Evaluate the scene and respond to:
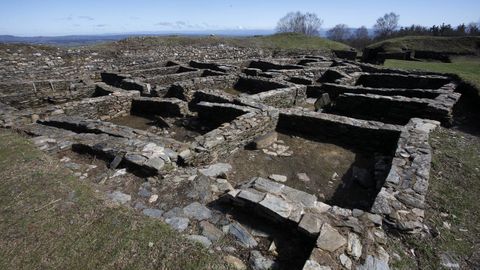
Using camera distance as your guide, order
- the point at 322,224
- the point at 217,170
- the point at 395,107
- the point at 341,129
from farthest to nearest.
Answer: the point at 395,107 < the point at 341,129 < the point at 217,170 < the point at 322,224

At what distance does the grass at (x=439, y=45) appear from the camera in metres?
32.2

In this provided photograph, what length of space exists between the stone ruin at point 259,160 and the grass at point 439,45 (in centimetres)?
2367

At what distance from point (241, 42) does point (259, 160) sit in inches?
1003

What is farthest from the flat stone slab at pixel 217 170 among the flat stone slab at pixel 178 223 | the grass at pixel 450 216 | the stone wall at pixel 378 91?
the stone wall at pixel 378 91

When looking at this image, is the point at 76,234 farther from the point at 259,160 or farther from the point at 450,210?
the point at 450,210

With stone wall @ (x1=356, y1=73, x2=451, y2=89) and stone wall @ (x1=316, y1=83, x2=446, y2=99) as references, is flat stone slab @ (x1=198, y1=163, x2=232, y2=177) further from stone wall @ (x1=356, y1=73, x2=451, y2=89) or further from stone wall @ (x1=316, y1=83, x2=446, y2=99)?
stone wall @ (x1=356, y1=73, x2=451, y2=89)

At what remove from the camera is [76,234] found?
12.6ft

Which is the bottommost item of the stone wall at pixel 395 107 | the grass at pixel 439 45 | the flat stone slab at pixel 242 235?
the flat stone slab at pixel 242 235

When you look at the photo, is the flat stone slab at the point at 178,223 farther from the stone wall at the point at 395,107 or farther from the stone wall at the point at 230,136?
the stone wall at the point at 395,107

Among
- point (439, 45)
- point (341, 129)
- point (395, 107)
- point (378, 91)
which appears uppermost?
point (439, 45)

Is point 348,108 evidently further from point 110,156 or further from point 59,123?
A: point 59,123

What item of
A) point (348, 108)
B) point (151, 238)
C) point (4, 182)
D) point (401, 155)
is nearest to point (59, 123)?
point (4, 182)

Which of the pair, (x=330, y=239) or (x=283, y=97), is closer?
(x=330, y=239)

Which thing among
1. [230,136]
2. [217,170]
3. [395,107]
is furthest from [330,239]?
[395,107]
